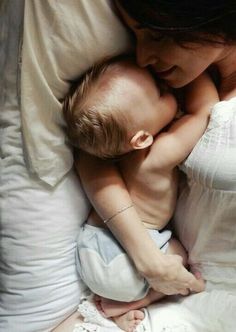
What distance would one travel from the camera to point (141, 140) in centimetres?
100

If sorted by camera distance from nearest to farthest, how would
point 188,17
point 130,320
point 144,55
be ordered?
point 188,17 < point 144,55 < point 130,320

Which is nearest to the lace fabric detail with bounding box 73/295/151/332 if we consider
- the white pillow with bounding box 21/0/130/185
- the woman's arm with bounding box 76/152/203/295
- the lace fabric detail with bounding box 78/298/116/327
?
the lace fabric detail with bounding box 78/298/116/327

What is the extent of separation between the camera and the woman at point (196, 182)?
88 cm

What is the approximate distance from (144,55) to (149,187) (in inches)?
10.0

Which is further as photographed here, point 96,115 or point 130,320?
point 130,320

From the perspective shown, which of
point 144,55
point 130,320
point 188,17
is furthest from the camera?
point 130,320

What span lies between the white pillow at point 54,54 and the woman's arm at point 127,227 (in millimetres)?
78

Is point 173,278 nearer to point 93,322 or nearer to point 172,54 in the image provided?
point 93,322

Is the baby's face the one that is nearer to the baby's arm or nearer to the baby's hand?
the baby's arm

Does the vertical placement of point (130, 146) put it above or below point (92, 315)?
above

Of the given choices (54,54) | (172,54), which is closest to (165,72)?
(172,54)

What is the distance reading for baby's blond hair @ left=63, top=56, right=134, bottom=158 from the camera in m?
0.95

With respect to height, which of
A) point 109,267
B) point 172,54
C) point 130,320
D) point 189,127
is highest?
point 172,54

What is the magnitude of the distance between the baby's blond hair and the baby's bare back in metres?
0.05
